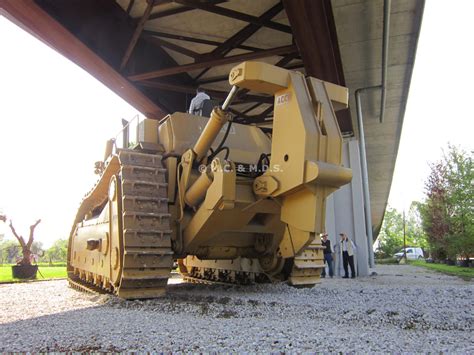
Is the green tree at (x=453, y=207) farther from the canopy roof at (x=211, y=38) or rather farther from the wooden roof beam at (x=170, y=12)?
the wooden roof beam at (x=170, y=12)

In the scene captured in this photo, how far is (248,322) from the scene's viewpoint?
4332 millimetres

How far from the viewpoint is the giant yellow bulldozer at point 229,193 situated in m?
5.29

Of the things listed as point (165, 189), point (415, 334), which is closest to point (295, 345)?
point (415, 334)

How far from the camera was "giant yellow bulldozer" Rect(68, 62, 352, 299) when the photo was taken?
5.29 meters

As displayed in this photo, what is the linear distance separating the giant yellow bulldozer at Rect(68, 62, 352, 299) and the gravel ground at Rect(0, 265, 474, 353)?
625 mm

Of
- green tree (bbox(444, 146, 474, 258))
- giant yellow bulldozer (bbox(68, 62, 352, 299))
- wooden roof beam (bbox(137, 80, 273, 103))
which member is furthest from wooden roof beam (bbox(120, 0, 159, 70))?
green tree (bbox(444, 146, 474, 258))

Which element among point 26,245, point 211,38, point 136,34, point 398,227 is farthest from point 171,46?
point 398,227

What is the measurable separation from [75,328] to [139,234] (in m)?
1.93

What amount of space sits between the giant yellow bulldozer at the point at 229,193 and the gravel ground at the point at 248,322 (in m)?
0.62

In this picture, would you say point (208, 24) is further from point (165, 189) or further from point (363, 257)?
point (363, 257)

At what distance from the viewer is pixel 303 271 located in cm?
743

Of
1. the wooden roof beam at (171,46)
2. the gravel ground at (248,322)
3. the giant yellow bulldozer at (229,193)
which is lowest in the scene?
the gravel ground at (248,322)

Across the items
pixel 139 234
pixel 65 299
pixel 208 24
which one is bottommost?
pixel 65 299

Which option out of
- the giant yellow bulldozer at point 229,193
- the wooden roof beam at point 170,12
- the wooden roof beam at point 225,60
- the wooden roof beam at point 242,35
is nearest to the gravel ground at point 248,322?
the giant yellow bulldozer at point 229,193
